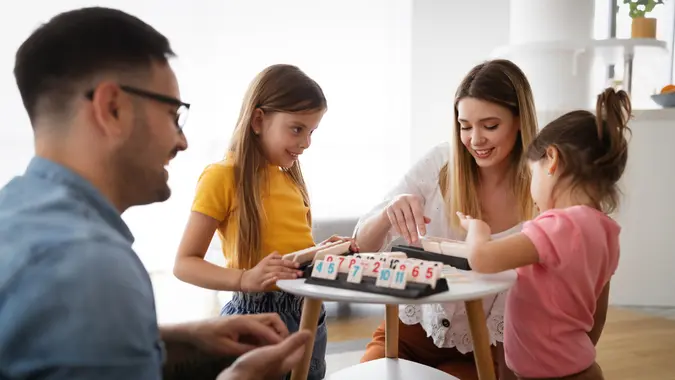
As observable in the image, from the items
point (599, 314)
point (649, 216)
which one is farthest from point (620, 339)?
point (599, 314)

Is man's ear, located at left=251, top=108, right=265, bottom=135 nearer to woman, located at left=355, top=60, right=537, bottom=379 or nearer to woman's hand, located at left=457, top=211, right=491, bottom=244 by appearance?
woman, located at left=355, top=60, right=537, bottom=379

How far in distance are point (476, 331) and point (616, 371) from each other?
1262 millimetres

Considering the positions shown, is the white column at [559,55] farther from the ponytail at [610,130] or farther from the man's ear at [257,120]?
the man's ear at [257,120]

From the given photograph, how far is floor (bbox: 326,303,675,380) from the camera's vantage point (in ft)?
7.24

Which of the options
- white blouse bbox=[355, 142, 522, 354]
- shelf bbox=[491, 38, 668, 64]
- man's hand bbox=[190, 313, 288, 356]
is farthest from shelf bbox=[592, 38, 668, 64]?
man's hand bbox=[190, 313, 288, 356]

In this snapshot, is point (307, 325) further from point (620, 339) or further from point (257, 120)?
point (620, 339)

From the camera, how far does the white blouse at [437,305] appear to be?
158cm

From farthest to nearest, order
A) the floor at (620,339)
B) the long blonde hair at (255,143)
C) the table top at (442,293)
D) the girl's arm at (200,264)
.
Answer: the floor at (620,339) < the long blonde hair at (255,143) < the girl's arm at (200,264) < the table top at (442,293)

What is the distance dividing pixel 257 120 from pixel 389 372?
2.23ft

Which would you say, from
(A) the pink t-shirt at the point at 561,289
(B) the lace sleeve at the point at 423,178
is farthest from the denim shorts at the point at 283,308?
(A) the pink t-shirt at the point at 561,289

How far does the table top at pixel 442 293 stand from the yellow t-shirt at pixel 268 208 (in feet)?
1.14

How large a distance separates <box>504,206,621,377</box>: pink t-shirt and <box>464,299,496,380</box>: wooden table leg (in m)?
0.09

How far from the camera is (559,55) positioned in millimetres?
2947

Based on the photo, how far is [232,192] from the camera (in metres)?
1.43
